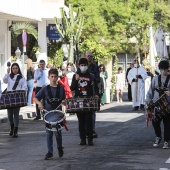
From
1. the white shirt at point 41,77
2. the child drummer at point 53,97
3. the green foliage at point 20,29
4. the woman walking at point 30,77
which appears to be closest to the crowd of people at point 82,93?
the child drummer at point 53,97

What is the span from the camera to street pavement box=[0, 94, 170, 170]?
38.3ft

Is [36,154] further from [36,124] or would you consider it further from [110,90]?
[110,90]

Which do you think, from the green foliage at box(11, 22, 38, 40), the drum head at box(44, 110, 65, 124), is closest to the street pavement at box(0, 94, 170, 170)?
the drum head at box(44, 110, 65, 124)

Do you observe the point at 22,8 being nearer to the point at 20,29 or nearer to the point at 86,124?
the point at 20,29

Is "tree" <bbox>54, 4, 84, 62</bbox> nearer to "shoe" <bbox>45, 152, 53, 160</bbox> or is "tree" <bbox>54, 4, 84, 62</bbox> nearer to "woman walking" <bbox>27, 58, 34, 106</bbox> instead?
"woman walking" <bbox>27, 58, 34, 106</bbox>

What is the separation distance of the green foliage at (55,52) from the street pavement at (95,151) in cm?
2225

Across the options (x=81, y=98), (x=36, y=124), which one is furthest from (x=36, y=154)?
(x=36, y=124)

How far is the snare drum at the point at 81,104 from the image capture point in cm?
1433

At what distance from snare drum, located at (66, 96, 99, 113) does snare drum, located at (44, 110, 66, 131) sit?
1703 millimetres

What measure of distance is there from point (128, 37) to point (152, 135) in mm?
42961

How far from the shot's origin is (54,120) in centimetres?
1249

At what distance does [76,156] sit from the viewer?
12.8 metres

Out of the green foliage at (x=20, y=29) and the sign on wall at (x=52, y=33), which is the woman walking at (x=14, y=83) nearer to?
the green foliage at (x=20, y=29)

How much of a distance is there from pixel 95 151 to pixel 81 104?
1.21 metres
